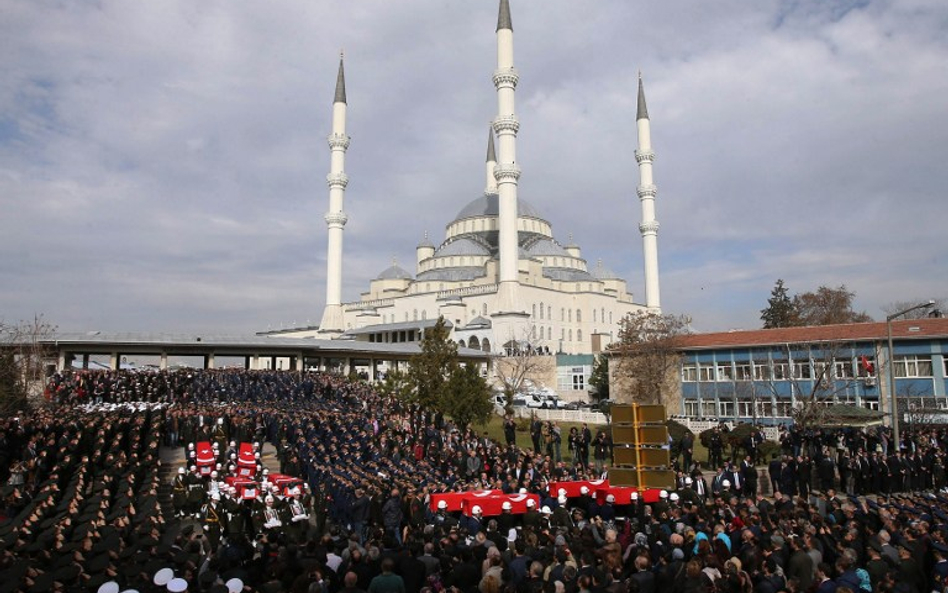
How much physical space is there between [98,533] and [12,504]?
3022 millimetres

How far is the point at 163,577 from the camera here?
22.3 ft

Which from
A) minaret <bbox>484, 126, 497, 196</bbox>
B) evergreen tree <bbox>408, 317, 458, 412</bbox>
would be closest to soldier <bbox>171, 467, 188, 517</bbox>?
evergreen tree <bbox>408, 317, 458, 412</bbox>

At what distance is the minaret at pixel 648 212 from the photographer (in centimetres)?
6347

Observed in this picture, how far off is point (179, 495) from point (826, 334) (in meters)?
30.1

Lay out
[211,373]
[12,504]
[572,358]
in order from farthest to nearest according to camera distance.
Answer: [572,358], [211,373], [12,504]

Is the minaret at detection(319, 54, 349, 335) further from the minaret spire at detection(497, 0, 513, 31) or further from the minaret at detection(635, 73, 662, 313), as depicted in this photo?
A: the minaret at detection(635, 73, 662, 313)

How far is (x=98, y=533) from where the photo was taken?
8.88 metres

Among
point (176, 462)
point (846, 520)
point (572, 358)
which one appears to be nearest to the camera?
point (846, 520)

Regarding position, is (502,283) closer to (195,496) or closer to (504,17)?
(504,17)

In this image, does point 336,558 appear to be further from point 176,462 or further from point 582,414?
point 582,414

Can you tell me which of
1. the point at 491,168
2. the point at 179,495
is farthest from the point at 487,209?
the point at 179,495

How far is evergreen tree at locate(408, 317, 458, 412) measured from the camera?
25266mm

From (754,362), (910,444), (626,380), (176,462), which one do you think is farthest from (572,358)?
(176,462)

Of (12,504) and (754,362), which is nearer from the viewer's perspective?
(12,504)
